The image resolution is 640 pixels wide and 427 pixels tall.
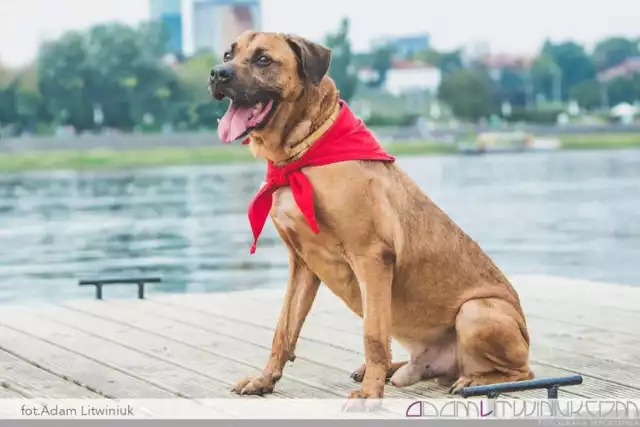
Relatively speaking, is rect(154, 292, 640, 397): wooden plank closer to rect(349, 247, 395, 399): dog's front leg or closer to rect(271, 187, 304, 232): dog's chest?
rect(349, 247, 395, 399): dog's front leg

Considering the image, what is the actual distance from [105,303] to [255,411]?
2077mm

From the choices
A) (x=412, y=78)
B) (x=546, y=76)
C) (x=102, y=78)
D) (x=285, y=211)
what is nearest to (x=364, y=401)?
(x=285, y=211)

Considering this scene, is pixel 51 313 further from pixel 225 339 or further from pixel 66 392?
pixel 66 392

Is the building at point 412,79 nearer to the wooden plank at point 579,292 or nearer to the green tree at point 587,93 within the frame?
the green tree at point 587,93

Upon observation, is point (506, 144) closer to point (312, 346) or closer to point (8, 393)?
point (312, 346)

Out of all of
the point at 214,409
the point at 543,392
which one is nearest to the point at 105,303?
the point at 214,409

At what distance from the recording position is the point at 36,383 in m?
3.69

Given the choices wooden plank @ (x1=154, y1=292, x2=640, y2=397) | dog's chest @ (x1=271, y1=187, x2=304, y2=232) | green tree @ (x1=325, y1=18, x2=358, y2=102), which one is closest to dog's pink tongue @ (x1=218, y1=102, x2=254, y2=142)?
dog's chest @ (x1=271, y1=187, x2=304, y2=232)

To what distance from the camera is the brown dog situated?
317 centimetres

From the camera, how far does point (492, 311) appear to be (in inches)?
A: 134

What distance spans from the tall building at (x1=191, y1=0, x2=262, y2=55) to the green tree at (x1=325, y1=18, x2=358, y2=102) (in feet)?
12.9

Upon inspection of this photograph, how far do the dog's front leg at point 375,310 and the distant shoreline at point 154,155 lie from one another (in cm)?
1358

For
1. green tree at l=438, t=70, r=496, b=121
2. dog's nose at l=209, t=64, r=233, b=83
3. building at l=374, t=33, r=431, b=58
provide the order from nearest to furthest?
dog's nose at l=209, t=64, r=233, b=83
building at l=374, t=33, r=431, b=58
green tree at l=438, t=70, r=496, b=121

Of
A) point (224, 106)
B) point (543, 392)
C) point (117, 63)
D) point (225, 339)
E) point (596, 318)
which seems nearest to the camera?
point (543, 392)
